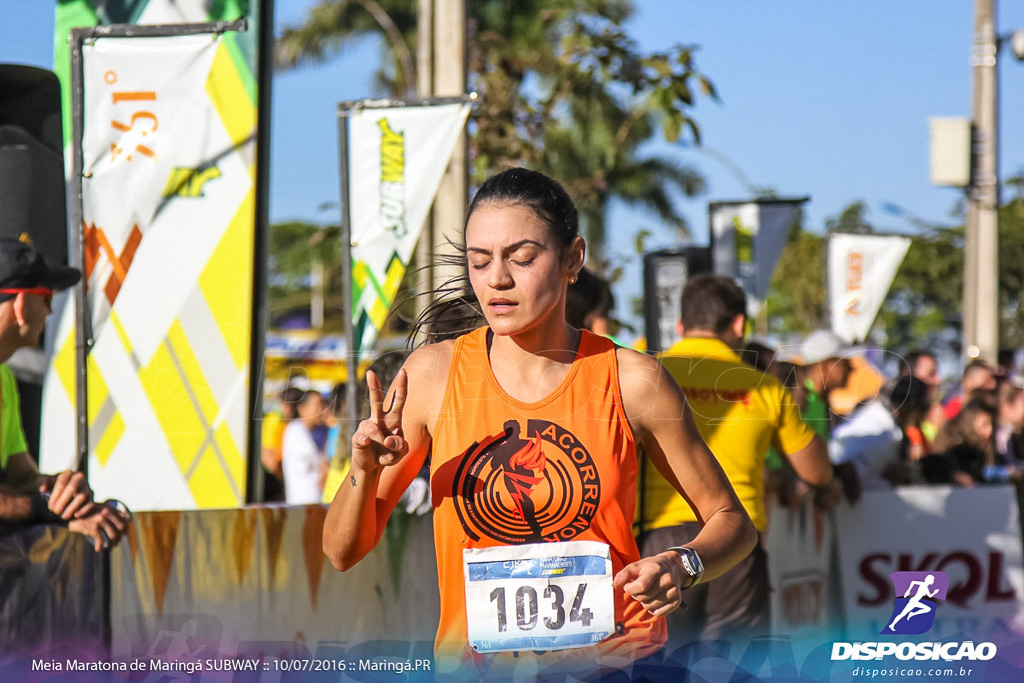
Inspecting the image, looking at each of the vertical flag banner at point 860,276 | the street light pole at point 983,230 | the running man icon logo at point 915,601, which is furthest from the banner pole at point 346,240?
the street light pole at point 983,230

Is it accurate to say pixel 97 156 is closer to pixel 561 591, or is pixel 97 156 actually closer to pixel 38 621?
pixel 38 621

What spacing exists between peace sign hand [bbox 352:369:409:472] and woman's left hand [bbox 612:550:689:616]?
495mm

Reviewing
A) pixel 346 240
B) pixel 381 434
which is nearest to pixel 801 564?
pixel 346 240

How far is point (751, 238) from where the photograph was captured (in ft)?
30.3

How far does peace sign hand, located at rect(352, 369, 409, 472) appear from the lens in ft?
7.98

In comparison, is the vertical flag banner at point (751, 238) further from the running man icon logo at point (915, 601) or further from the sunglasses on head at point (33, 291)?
the sunglasses on head at point (33, 291)

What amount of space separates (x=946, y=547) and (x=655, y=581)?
412 centimetres

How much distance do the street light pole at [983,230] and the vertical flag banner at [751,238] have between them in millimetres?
2525

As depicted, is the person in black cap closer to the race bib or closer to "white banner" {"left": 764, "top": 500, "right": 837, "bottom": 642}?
the race bib

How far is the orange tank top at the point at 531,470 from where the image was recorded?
2.57 m

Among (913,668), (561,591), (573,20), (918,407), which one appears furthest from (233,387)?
(573,20)

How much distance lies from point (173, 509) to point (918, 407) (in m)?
4.97

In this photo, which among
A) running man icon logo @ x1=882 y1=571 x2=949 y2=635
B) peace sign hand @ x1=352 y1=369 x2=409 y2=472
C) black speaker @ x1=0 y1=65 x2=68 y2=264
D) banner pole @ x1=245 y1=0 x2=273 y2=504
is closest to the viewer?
peace sign hand @ x1=352 y1=369 x2=409 y2=472

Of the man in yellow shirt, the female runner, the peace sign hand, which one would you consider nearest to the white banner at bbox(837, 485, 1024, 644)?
the man in yellow shirt
